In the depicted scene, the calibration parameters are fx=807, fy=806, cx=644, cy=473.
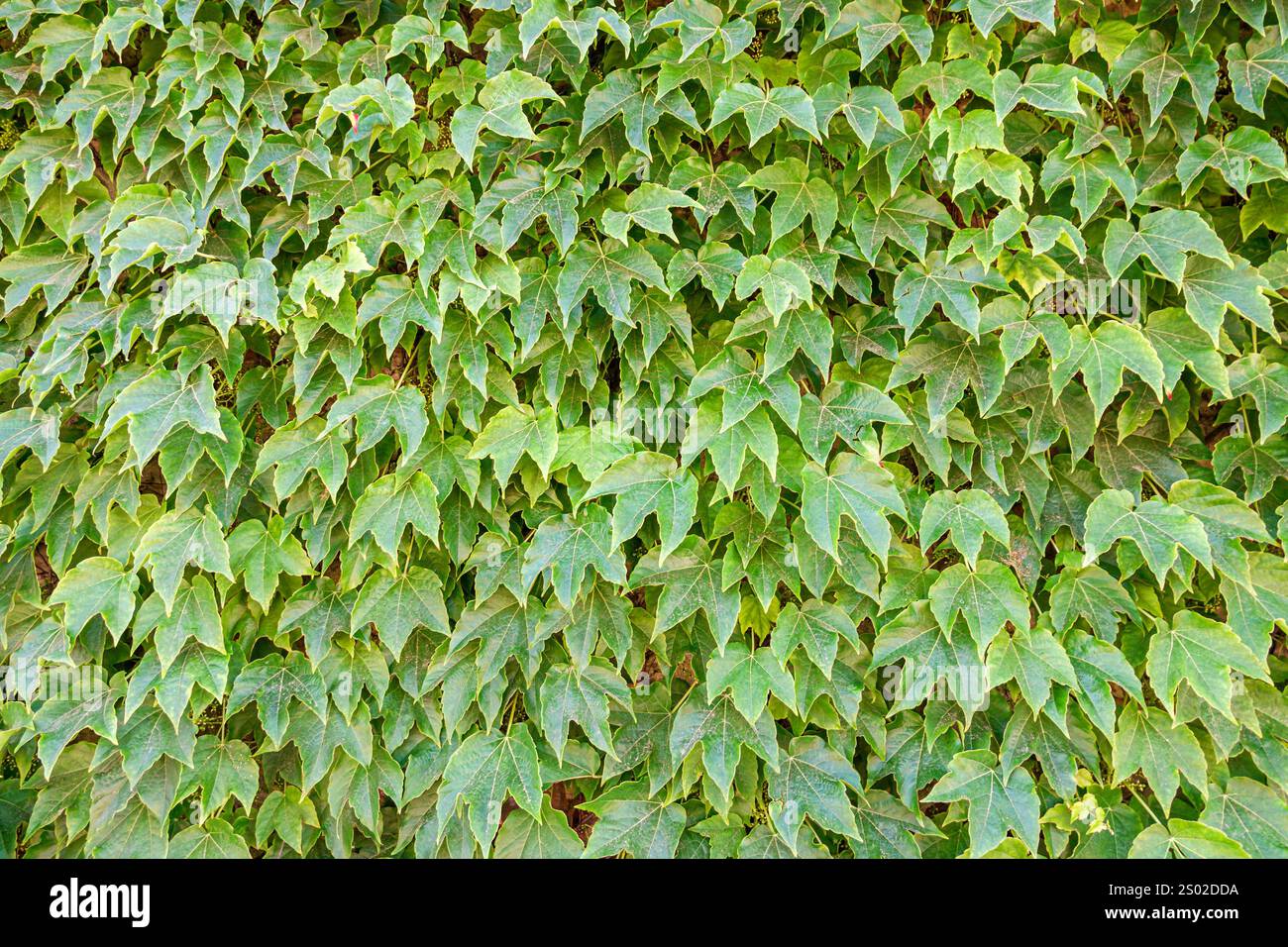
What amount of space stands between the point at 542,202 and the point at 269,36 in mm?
825

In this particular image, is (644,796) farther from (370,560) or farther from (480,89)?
(480,89)

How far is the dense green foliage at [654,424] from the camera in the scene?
1.89 metres

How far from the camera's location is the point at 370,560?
205cm

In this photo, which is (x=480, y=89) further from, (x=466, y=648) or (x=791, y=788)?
(x=791, y=788)

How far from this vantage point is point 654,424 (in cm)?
202

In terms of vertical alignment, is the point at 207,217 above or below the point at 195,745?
above

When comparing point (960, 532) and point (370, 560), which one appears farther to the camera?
point (370, 560)

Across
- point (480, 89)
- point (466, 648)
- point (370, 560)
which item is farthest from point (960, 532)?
point (480, 89)

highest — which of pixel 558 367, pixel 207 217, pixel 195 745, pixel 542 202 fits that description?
pixel 542 202

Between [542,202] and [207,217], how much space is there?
0.85 m

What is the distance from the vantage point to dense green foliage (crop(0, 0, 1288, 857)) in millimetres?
1893

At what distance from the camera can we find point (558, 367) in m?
2.01
